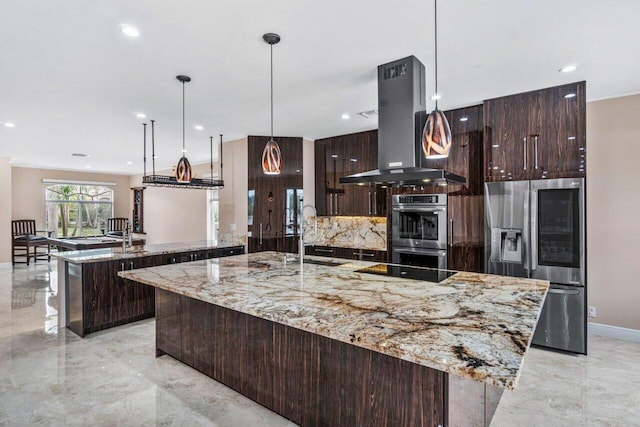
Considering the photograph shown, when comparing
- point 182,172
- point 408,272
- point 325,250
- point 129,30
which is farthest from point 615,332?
point 129,30

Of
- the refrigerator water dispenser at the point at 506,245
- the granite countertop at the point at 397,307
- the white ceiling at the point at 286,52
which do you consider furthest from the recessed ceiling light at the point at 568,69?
the granite countertop at the point at 397,307

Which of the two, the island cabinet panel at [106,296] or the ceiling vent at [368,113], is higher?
the ceiling vent at [368,113]

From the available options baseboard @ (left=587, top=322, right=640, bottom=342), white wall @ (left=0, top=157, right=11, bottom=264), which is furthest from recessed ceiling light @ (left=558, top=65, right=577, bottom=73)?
white wall @ (left=0, top=157, right=11, bottom=264)

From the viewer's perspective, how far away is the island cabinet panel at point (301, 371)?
1.61 metres

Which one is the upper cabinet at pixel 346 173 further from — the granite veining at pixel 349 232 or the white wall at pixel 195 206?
the white wall at pixel 195 206

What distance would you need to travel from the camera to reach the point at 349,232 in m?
5.85

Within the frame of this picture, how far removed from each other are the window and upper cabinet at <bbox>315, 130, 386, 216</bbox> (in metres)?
7.51

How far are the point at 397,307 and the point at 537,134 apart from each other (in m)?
2.97

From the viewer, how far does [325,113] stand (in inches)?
176

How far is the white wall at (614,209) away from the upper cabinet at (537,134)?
2.47 ft

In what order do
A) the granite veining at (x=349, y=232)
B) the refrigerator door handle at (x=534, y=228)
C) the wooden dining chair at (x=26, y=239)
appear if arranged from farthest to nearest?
the wooden dining chair at (x=26, y=239)
the granite veining at (x=349, y=232)
the refrigerator door handle at (x=534, y=228)

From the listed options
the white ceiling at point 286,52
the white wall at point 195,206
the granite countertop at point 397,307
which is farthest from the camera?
the white wall at point 195,206

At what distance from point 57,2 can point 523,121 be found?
4.21 metres

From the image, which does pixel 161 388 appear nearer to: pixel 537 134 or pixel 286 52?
pixel 286 52
